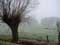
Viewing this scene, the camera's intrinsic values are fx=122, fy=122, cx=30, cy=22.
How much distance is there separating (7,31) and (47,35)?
0.54 metres

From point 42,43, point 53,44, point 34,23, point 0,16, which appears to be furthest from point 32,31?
point 0,16

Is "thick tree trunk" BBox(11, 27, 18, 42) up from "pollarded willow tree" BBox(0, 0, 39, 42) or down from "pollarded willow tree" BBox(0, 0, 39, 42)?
down

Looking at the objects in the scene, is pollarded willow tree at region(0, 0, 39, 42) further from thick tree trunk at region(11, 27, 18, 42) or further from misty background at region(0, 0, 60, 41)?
misty background at region(0, 0, 60, 41)

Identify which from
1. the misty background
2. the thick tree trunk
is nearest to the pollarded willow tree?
the thick tree trunk

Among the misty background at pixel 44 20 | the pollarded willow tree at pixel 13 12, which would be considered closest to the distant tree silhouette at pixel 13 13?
the pollarded willow tree at pixel 13 12

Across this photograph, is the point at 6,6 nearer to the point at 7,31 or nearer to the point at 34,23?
the point at 7,31

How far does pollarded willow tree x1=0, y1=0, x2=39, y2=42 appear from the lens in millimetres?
1633

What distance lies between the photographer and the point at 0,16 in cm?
166

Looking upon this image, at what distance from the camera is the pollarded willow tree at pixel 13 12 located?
1.63 metres

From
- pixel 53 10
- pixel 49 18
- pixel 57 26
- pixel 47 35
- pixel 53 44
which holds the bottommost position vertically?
pixel 53 44

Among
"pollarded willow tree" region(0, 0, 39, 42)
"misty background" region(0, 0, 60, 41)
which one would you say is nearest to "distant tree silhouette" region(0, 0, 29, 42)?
"pollarded willow tree" region(0, 0, 39, 42)

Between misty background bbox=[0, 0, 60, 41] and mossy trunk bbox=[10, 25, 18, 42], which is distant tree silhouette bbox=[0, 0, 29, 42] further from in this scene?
misty background bbox=[0, 0, 60, 41]

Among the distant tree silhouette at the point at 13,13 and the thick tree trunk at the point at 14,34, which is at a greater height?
the distant tree silhouette at the point at 13,13

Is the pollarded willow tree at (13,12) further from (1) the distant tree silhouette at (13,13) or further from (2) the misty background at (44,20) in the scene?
(2) the misty background at (44,20)
